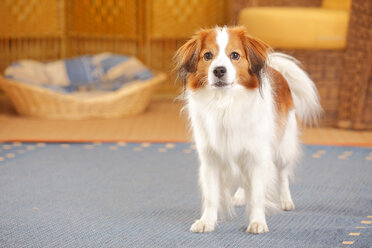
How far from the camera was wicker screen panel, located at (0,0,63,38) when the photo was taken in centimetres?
402

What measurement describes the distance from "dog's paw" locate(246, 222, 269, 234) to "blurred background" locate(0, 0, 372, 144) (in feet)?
3.25

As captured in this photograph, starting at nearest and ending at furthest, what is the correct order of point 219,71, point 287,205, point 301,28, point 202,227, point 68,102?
point 219,71 < point 202,227 < point 287,205 < point 301,28 < point 68,102

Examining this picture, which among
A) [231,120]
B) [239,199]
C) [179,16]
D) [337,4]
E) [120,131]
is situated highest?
[337,4]

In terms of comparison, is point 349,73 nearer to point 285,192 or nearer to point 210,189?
point 285,192

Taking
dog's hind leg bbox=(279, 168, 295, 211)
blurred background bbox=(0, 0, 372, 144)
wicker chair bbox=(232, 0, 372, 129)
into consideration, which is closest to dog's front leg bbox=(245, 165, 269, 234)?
dog's hind leg bbox=(279, 168, 295, 211)

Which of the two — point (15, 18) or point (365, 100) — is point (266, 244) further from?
point (15, 18)

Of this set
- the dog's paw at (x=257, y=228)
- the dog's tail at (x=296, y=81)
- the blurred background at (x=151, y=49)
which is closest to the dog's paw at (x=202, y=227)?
the dog's paw at (x=257, y=228)

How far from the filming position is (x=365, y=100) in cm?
309

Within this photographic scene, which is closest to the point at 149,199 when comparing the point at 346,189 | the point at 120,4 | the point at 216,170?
the point at 216,170

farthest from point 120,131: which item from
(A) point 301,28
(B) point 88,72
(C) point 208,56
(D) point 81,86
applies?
(C) point 208,56

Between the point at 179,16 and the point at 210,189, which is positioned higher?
the point at 179,16

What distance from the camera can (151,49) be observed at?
4348 millimetres

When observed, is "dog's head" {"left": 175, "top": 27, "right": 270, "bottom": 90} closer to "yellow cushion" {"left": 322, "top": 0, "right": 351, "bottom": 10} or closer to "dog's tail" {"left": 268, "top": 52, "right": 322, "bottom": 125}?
"dog's tail" {"left": 268, "top": 52, "right": 322, "bottom": 125}

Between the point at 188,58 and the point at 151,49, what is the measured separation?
2.68 meters
